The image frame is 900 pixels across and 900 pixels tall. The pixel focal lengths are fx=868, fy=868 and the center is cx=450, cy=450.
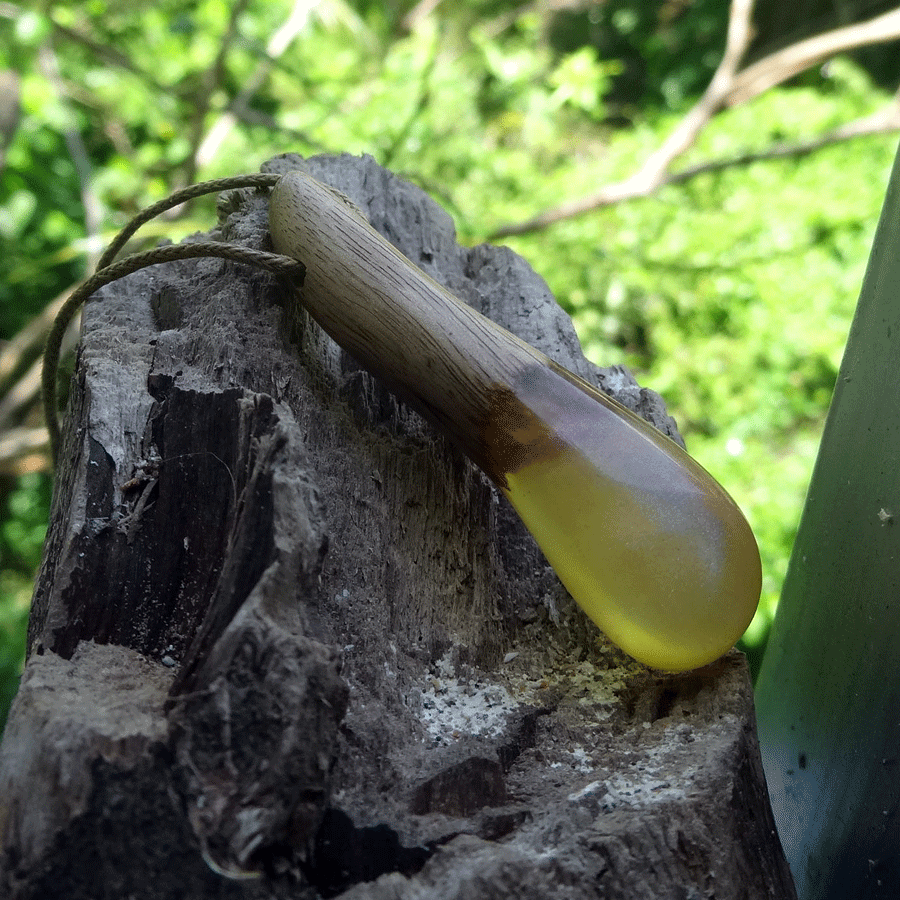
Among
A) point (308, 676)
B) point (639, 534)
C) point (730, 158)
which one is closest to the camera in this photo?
point (308, 676)

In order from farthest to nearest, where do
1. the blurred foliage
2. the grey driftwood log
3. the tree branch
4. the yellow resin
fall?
1. the tree branch
2. the blurred foliage
3. the yellow resin
4. the grey driftwood log

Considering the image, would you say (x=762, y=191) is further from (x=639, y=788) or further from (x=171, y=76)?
(x=639, y=788)

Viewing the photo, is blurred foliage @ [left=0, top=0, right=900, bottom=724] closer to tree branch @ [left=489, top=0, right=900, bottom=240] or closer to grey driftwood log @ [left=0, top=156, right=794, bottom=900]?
→ tree branch @ [left=489, top=0, right=900, bottom=240]

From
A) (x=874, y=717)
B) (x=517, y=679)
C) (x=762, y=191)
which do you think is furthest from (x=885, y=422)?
(x=762, y=191)

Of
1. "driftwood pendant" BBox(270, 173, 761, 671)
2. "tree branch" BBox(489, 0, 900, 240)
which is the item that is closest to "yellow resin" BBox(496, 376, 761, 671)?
"driftwood pendant" BBox(270, 173, 761, 671)

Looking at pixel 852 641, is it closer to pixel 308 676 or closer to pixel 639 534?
pixel 639 534

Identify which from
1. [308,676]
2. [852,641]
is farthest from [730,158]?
[308,676]

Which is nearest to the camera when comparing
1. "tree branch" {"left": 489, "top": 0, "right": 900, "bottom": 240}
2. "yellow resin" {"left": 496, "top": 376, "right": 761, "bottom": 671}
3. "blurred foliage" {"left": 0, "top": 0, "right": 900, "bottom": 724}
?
"yellow resin" {"left": 496, "top": 376, "right": 761, "bottom": 671}

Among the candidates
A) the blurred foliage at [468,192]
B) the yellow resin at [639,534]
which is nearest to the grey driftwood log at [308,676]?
the yellow resin at [639,534]
